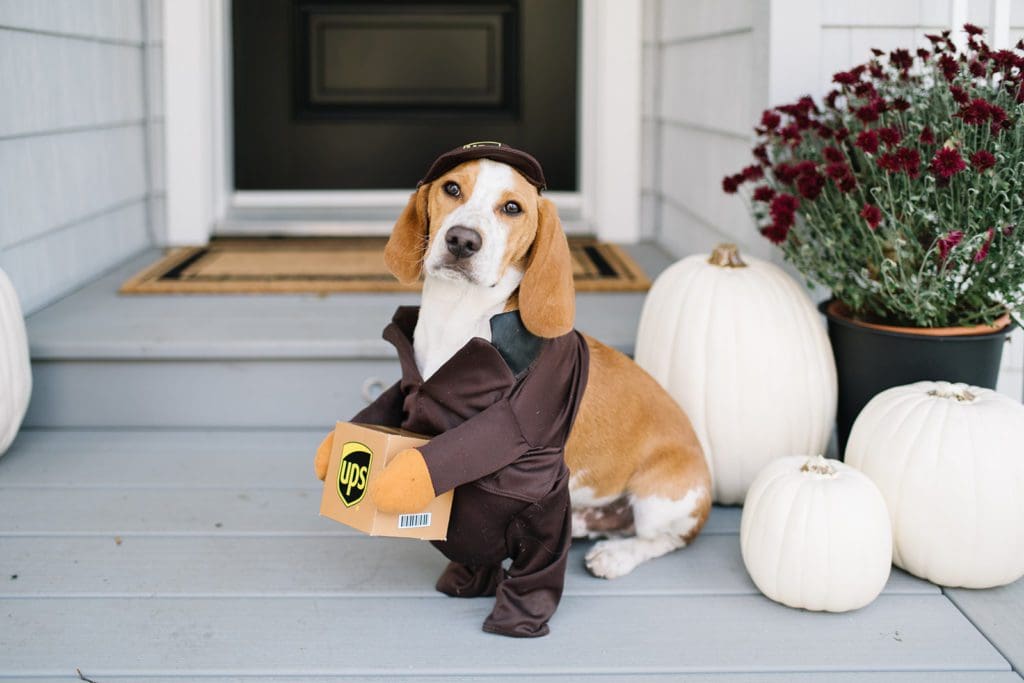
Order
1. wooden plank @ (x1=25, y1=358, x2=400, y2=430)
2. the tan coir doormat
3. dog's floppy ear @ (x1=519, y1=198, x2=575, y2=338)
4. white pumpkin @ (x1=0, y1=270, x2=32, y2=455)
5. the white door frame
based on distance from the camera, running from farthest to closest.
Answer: the white door frame
the tan coir doormat
wooden plank @ (x1=25, y1=358, x2=400, y2=430)
white pumpkin @ (x1=0, y1=270, x2=32, y2=455)
dog's floppy ear @ (x1=519, y1=198, x2=575, y2=338)

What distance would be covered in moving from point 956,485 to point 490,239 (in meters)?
0.94

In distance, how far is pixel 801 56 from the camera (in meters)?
2.52

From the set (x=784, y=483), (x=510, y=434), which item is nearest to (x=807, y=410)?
(x=784, y=483)

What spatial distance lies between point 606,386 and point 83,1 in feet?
6.76

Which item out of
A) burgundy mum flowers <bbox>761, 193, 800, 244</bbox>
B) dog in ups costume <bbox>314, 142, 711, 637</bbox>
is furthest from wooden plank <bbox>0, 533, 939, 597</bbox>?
burgundy mum flowers <bbox>761, 193, 800, 244</bbox>

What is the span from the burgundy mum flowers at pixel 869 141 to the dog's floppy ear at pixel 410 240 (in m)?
0.90

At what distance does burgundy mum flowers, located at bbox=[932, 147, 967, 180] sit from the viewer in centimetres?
199

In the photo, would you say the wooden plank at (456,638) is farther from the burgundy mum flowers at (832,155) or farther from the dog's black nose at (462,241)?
the burgundy mum flowers at (832,155)

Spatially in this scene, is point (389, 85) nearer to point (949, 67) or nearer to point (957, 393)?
point (949, 67)

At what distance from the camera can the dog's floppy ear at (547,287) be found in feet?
5.57

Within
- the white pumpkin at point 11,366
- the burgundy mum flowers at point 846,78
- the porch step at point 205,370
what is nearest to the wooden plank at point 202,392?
the porch step at point 205,370

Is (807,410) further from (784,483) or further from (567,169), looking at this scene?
(567,169)

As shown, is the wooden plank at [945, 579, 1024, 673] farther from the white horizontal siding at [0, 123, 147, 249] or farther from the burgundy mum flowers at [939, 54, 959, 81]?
the white horizontal siding at [0, 123, 147, 249]

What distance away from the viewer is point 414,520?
5.55 feet
